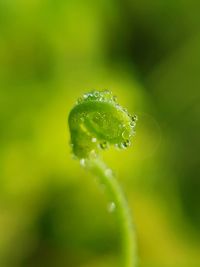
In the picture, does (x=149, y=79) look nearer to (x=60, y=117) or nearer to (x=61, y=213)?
(x=60, y=117)

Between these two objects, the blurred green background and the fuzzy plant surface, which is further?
the blurred green background

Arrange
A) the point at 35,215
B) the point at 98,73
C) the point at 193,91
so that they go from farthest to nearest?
1. the point at 193,91
2. the point at 98,73
3. the point at 35,215

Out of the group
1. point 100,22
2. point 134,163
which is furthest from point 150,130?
point 100,22

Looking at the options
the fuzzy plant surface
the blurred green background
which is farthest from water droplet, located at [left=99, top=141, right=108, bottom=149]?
the blurred green background

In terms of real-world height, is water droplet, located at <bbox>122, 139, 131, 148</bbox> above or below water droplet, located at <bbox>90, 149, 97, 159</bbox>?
below

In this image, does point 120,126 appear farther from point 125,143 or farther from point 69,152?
point 69,152

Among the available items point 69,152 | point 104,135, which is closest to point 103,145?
point 104,135

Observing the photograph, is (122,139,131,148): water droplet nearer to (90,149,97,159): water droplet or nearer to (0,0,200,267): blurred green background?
(90,149,97,159): water droplet

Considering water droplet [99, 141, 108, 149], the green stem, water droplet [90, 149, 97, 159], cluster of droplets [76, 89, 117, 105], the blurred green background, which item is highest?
the blurred green background
